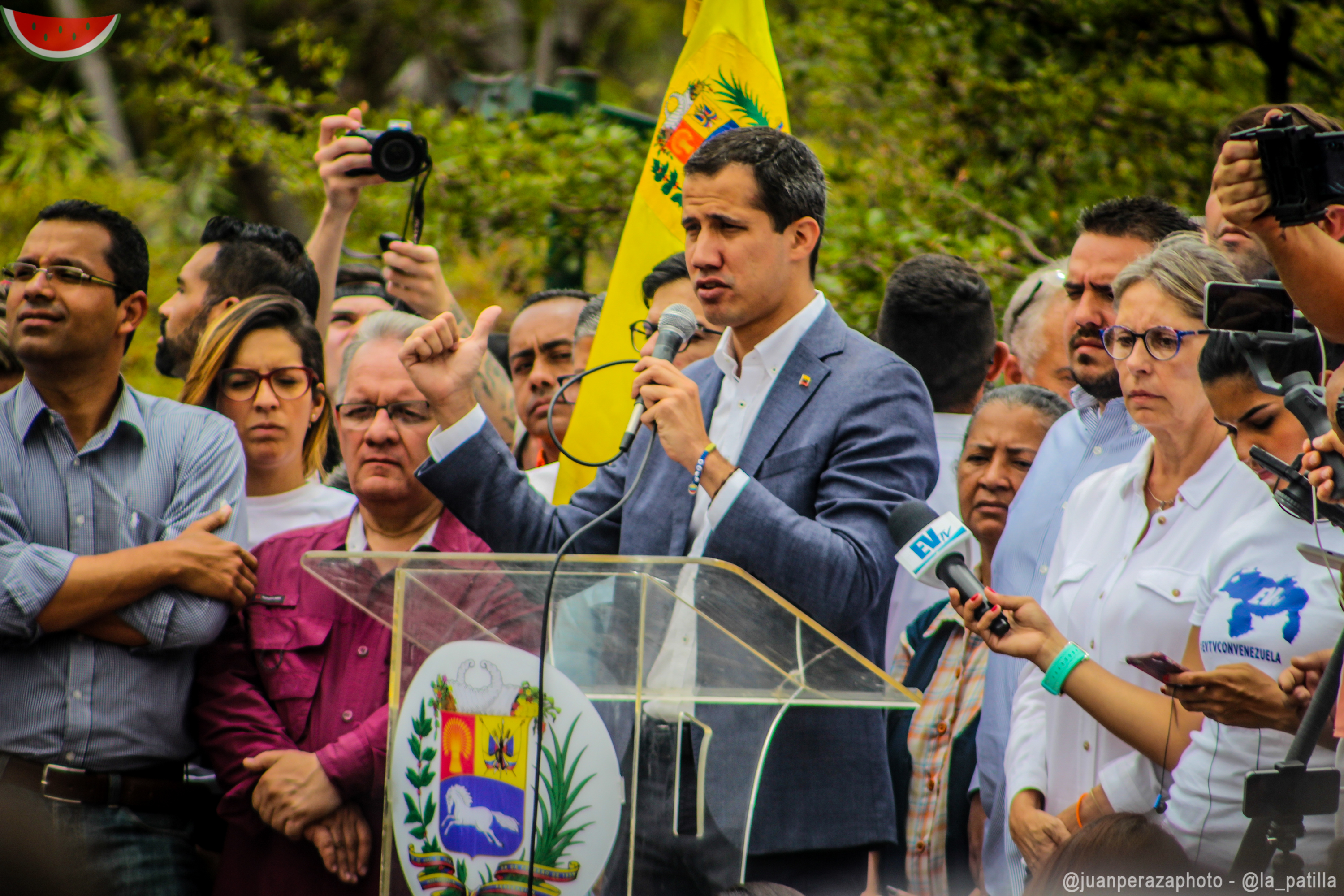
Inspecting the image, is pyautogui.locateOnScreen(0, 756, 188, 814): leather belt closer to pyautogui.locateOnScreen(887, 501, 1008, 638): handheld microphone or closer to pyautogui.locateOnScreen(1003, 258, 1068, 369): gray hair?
pyautogui.locateOnScreen(887, 501, 1008, 638): handheld microphone

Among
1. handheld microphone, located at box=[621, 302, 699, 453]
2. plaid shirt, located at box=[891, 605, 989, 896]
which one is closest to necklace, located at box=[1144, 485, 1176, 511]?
plaid shirt, located at box=[891, 605, 989, 896]

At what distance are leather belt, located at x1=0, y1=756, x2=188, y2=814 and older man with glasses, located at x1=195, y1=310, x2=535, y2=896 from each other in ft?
0.46

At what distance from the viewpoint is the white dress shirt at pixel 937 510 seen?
4090 mm

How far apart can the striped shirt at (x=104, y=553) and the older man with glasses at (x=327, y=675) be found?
127 millimetres

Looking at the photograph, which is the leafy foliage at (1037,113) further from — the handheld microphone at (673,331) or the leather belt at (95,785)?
the leather belt at (95,785)

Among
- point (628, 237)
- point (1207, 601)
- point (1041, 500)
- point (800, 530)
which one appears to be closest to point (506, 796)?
point (800, 530)

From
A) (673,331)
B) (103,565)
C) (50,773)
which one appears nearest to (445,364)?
(673,331)

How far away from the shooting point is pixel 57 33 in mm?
3326

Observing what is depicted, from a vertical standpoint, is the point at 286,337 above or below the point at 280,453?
above

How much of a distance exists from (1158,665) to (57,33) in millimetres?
2858

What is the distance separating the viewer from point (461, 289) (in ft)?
35.2

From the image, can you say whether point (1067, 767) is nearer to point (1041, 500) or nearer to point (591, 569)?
point (1041, 500)

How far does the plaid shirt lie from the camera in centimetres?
358

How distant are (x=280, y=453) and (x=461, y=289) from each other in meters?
6.77
